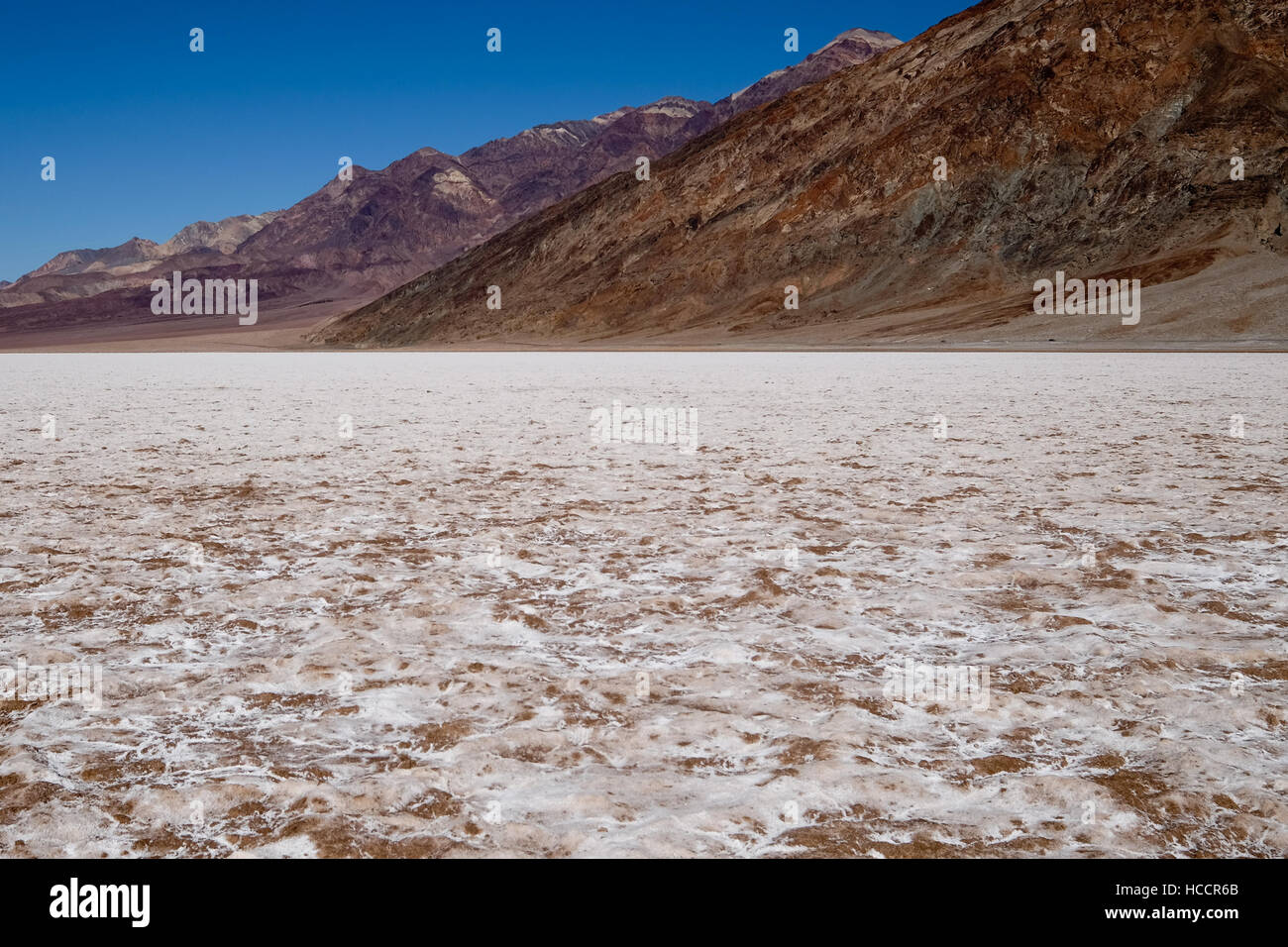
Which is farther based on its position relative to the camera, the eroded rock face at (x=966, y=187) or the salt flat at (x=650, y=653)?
the eroded rock face at (x=966, y=187)

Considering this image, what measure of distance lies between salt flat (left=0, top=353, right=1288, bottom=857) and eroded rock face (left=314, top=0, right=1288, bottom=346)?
1825 inches

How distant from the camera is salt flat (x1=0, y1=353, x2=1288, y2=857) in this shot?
2986 mm

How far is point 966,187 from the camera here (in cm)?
6938

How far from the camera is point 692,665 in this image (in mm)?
4293

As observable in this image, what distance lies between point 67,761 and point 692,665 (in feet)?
7.94

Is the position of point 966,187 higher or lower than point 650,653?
higher

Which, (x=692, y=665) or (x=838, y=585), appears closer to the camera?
(x=692, y=665)

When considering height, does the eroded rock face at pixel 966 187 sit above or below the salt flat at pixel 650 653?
above

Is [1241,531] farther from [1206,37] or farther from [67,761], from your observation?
[1206,37]

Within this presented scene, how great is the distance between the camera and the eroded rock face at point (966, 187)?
5991cm

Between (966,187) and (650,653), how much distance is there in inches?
2843

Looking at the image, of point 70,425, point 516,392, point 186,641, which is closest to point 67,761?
point 186,641

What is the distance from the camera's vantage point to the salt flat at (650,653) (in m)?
2.99

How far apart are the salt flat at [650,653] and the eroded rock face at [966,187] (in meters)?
46.4
